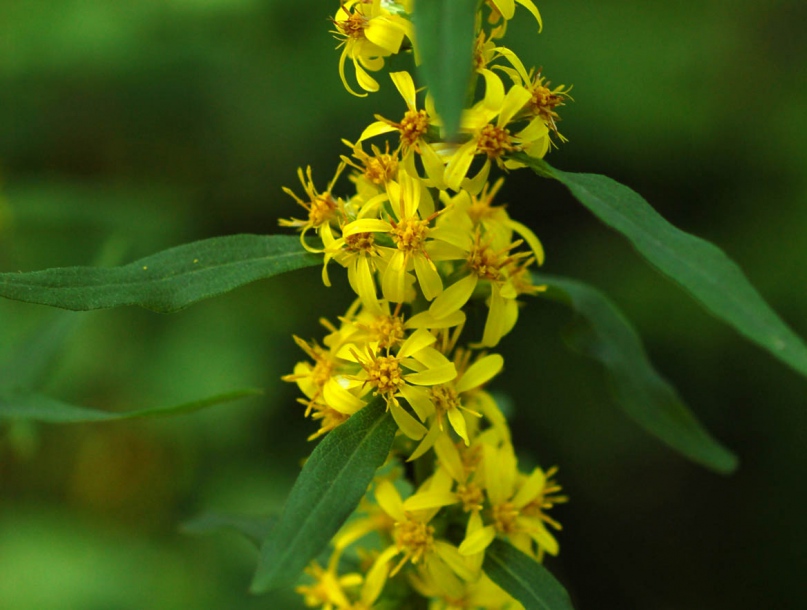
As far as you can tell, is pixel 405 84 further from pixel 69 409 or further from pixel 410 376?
pixel 69 409

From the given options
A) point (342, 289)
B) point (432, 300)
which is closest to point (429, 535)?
point (432, 300)

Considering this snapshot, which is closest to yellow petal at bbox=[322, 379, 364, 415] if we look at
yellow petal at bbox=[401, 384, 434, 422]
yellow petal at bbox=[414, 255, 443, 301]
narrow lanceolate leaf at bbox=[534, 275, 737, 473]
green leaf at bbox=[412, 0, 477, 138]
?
yellow petal at bbox=[401, 384, 434, 422]

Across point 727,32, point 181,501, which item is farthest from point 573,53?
point 181,501

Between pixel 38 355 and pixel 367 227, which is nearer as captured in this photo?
pixel 367 227

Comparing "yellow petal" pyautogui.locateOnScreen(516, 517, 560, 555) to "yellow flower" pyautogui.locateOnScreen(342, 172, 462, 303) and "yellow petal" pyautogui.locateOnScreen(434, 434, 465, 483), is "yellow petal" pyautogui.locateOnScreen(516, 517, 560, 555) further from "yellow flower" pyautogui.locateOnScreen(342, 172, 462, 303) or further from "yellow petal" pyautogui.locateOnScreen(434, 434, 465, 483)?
"yellow flower" pyautogui.locateOnScreen(342, 172, 462, 303)

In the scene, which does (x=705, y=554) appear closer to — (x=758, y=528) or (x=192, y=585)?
(x=758, y=528)

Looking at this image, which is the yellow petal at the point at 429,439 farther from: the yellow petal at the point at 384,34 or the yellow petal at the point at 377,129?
the yellow petal at the point at 384,34

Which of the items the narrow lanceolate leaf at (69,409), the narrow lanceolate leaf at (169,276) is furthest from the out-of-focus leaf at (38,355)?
the narrow lanceolate leaf at (169,276)
